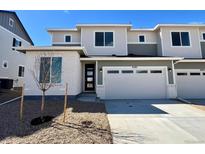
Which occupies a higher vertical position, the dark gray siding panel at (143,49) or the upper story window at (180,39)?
the upper story window at (180,39)

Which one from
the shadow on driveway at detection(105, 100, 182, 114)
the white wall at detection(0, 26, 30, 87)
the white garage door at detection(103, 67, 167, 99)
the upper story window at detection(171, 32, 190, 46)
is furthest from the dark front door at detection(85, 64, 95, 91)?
the white wall at detection(0, 26, 30, 87)

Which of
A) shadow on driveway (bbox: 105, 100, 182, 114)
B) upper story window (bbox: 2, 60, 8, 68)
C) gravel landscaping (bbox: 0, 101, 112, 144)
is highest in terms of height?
upper story window (bbox: 2, 60, 8, 68)

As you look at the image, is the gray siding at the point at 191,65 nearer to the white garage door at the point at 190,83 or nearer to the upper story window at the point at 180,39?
the white garage door at the point at 190,83

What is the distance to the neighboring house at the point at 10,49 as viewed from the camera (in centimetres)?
1562

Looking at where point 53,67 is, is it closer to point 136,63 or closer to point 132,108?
point 132,108

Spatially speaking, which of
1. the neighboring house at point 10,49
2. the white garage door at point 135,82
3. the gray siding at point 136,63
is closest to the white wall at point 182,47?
the gray siding at point 136,63

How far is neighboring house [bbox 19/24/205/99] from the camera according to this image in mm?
10133

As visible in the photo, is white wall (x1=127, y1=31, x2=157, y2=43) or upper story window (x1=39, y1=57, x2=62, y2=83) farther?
→ white wall (x1=127, y1=31, x2=157, y2=43)

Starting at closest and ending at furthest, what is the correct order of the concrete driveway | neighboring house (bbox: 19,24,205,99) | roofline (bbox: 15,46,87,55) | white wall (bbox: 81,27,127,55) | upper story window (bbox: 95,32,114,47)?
1. the concrete driveway
2. roofline (bbox: 15,46,87,55)
3. neighboring house (bbox: 19,24,205,99)
4. white wall (bbox: 81,27,127,55)
5. upper story window (bbox: 95,32,114,47)

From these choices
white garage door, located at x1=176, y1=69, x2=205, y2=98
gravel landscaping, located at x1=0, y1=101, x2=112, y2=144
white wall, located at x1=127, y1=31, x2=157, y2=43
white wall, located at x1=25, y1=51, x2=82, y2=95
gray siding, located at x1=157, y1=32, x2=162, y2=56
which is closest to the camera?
gravel landscaping, located at x1=0, y1=101, x2=112, y2=144

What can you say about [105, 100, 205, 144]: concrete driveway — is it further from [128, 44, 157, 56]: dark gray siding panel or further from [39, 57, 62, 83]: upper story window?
[128, 44, 157, 56]: dark gray siding panel
